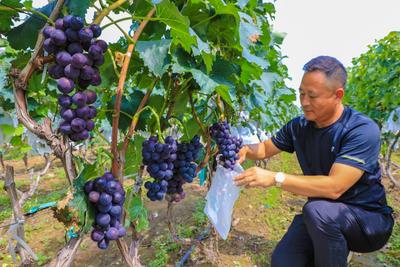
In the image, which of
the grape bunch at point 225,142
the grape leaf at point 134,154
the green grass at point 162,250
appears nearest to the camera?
the grape leaf at point 134,154

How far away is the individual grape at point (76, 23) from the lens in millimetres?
928

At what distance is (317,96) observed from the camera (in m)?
1.97

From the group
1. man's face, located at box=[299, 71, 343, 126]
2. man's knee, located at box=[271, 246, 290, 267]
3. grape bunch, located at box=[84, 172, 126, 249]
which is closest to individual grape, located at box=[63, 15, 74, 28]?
grape bunch, located at box=[84, 172, 126, 249]

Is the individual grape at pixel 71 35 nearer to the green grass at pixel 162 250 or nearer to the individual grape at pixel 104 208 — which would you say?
the individual grape at pixel 104 208

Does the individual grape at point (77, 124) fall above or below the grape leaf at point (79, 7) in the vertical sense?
below

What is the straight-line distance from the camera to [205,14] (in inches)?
58.9

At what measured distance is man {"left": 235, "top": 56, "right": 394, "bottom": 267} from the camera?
6.38ft

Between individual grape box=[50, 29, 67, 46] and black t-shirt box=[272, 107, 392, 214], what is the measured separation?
5.31 feet

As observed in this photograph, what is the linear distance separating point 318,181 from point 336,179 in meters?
0.10

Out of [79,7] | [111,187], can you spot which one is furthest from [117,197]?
[79,7]

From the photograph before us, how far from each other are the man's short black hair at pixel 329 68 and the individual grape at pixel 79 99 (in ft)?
4.70

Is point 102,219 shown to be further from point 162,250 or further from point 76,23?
point 162,250

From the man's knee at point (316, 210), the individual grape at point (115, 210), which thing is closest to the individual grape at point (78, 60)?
the individual grape at point (115, 210)

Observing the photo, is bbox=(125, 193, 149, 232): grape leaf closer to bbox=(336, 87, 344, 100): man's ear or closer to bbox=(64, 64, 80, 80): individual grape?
bbox=(64, 64, 80, 80): individual grape
